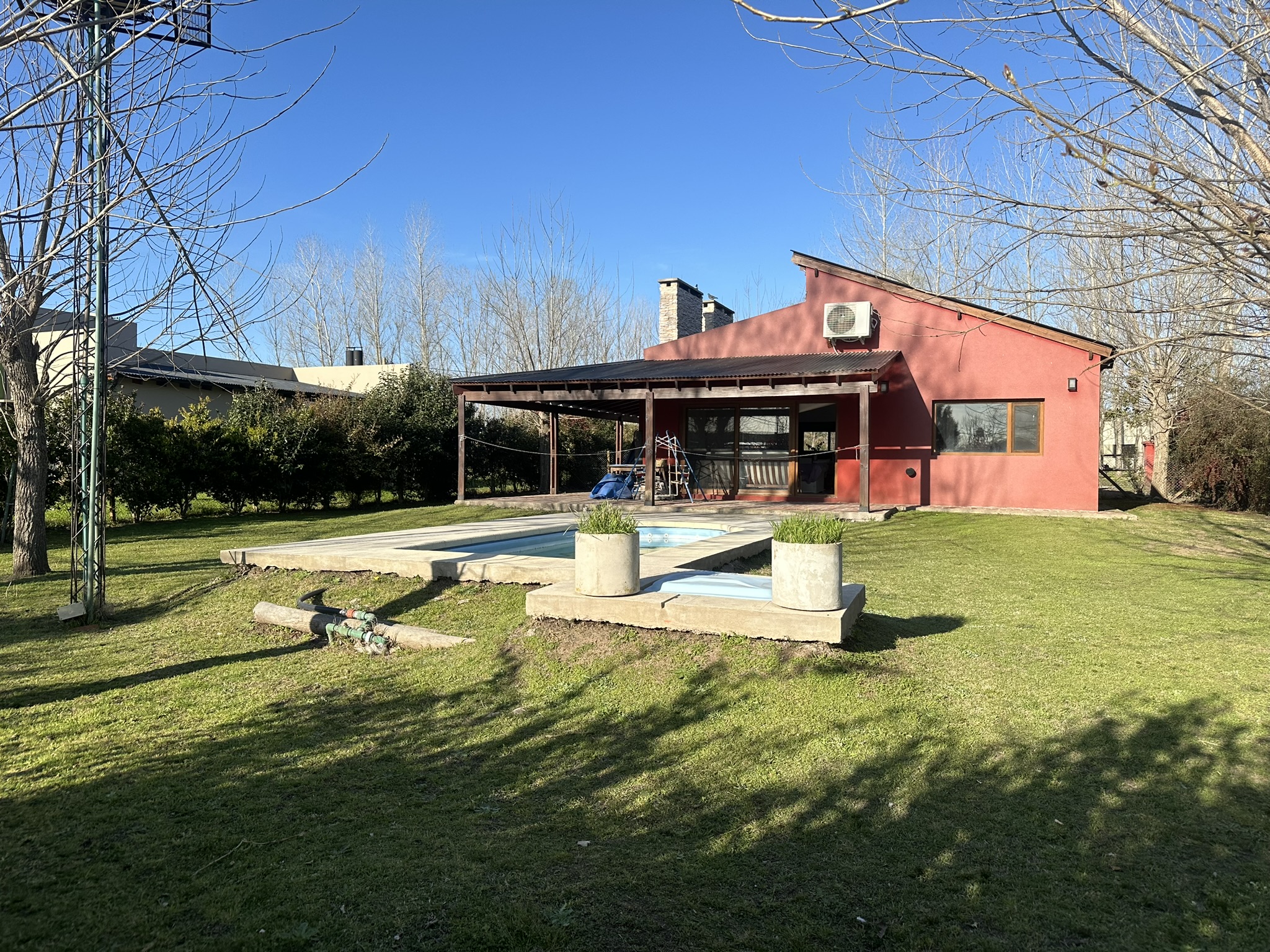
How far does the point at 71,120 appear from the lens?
2273mm

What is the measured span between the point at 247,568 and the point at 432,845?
236 inches

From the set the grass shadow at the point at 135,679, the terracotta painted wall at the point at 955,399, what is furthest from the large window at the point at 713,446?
the grass shadow at the point at 135,679

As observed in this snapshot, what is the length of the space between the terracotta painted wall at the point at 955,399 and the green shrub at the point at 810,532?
9.58m

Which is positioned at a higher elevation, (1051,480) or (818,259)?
(818,259)

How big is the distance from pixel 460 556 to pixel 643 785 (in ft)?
13.8

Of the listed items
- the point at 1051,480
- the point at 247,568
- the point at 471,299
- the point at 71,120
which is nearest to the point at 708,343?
the point at 1051,480

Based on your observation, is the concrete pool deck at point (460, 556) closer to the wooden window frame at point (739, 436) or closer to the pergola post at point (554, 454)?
the wooden window frame at point (739, 436)

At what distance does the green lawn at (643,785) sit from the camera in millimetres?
2582

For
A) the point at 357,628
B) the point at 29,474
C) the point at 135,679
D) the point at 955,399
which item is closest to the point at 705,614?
the point at 357,628

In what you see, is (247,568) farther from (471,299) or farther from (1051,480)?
(471,299)

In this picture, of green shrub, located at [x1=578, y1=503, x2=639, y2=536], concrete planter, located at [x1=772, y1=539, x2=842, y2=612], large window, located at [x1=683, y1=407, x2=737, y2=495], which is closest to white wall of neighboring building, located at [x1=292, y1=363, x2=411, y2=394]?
large window, located at [x1=683, y1=407, x2=737, y2=495]

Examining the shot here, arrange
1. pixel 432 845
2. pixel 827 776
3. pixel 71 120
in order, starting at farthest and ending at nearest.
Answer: pixel 827 776
pixel 432 845
pixel 71 120

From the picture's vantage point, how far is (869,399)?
1437 centimetres

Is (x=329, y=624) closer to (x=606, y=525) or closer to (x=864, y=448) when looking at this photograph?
(x=606, y=525)
